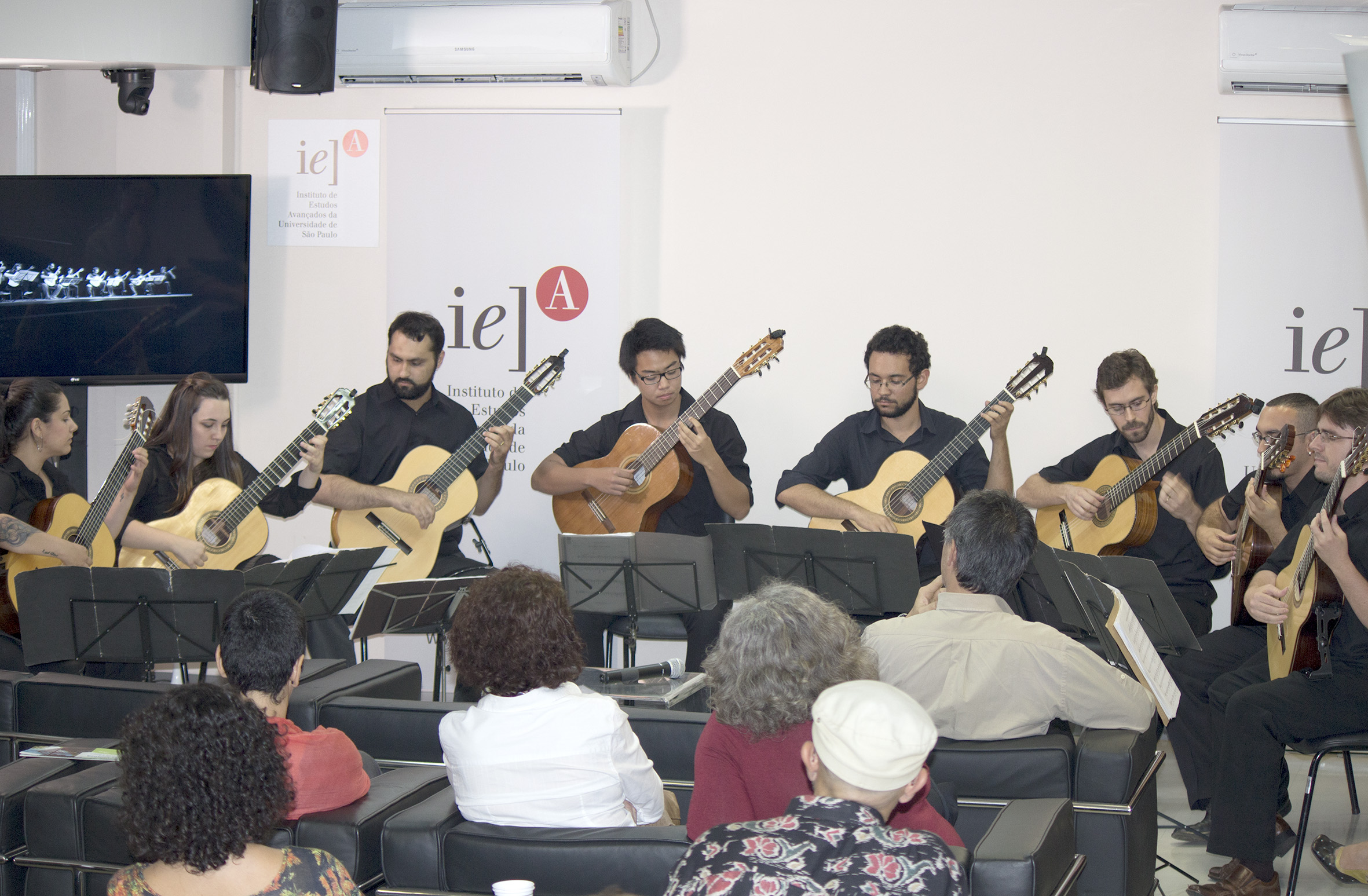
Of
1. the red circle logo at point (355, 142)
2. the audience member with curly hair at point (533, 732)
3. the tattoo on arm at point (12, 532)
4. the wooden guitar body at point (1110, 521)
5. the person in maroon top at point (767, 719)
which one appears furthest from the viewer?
the red circle logo at point (355, 142)

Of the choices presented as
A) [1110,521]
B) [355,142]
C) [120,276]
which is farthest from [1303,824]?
[120,276]

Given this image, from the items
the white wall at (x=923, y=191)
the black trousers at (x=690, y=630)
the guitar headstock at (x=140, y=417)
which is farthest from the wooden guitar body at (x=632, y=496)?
the guitar headstock at (x=140, y=417)

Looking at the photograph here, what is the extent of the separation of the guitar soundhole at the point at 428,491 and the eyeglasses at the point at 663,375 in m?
0.91

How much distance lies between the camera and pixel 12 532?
12.7 feet

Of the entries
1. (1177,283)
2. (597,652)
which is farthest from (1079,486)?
(597,652)

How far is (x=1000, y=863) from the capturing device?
1.84 meters

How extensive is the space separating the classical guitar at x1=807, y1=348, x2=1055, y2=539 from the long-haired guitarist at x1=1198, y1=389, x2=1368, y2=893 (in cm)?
135

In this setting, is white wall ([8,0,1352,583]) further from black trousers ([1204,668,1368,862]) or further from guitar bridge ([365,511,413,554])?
black trousers ([1204,668,1368,862])

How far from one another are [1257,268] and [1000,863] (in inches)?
151

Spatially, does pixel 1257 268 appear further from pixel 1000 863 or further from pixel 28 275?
pixel 28 275

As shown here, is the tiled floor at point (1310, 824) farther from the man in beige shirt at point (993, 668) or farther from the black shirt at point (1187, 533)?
the man in beige shirt at point (993, 668)

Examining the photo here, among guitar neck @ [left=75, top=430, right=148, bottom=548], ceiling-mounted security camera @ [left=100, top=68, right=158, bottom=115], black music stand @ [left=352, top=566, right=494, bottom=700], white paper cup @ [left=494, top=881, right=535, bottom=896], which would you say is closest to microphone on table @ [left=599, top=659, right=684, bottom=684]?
black music stand @ [left=352, top=566, right=494, bottom=700]

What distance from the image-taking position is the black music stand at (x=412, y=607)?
3598mm

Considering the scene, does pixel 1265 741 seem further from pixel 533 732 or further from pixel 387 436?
pixel 387 436
